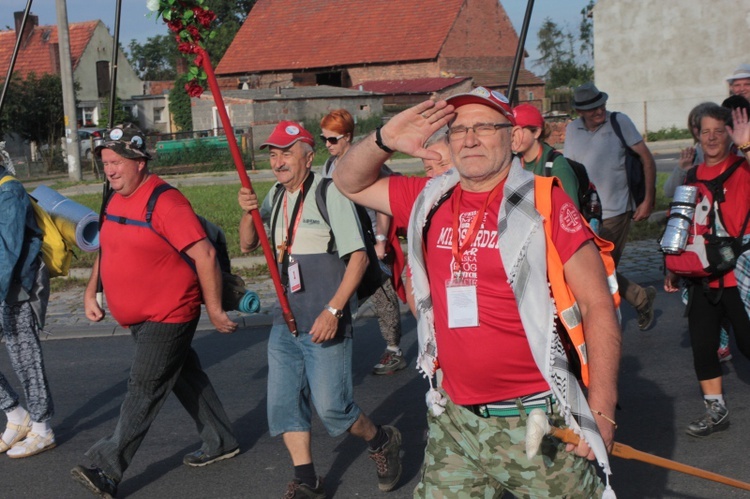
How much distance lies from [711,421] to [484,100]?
3.38 m

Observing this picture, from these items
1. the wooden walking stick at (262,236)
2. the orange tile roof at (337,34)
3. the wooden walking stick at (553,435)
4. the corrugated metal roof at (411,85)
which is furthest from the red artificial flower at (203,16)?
the orange tile roof at (337,34)

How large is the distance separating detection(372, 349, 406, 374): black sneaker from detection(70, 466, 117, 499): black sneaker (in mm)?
2780

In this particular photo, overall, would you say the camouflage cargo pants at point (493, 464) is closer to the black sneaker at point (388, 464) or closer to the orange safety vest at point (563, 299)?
the orange safety vest at point (563, 299)

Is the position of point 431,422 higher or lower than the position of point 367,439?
higher

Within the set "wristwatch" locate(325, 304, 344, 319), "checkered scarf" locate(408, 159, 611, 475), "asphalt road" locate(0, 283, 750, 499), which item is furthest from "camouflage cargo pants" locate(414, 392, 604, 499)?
"asphalt road" locate(0, 283, 750, 499)

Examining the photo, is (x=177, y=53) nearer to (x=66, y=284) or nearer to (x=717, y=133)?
(x=66, y=284)

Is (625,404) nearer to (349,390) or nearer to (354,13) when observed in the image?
(349,390)

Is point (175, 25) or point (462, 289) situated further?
point (175, 25)

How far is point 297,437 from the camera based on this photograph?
16.1 feet

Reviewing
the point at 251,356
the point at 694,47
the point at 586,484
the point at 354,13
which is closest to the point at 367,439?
the point at 586,484

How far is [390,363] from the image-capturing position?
757 cm

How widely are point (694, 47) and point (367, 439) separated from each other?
37.7 m

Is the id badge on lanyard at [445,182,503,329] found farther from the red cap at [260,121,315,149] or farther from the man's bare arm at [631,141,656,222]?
the man's bare arm at [631,141,656,222]

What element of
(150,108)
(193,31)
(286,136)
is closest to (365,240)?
(286,136)
